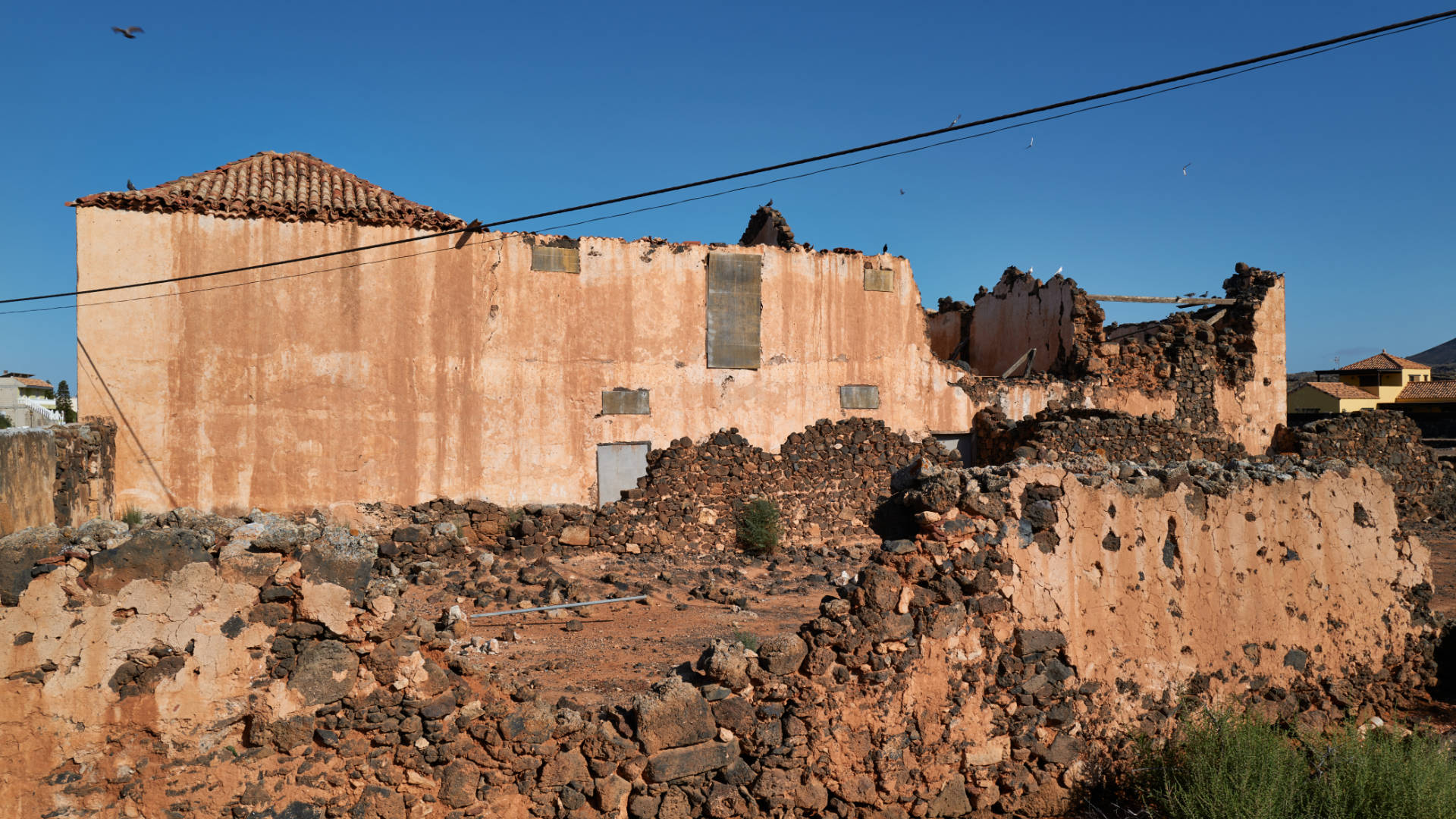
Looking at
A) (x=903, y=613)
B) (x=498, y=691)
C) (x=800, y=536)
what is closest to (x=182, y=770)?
(x=498, y=691)

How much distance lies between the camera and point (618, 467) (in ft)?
47.0

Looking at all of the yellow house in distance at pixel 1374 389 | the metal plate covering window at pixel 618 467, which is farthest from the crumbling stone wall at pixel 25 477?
the yellow house in distance at pixel 1374 389

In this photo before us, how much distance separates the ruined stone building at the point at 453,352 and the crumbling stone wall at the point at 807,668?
7758 mm

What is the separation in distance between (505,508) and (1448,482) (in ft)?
67.8

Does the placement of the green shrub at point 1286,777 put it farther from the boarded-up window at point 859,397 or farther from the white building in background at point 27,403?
the white building in background at point 27,403

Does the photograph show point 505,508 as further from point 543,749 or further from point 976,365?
point 976,365

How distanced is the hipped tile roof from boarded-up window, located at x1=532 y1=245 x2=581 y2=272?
1317mm

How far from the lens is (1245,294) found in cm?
1883

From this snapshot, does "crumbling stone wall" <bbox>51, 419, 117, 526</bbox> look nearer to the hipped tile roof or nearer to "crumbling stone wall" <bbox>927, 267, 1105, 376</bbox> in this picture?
the hipped tile roof

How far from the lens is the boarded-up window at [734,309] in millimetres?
14883

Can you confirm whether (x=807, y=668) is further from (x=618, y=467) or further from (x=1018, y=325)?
(x=1018, y=325)

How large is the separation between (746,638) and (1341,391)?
42.1 meters

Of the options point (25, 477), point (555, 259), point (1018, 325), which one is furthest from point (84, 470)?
point (1018, 325)

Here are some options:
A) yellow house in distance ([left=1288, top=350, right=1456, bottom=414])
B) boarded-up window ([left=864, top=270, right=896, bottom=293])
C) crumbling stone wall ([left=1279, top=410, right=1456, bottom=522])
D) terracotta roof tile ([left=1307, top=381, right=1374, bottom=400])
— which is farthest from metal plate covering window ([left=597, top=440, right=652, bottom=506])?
terracotta roof tile ([left=1307, top=381, right=1374, bottom=400])
